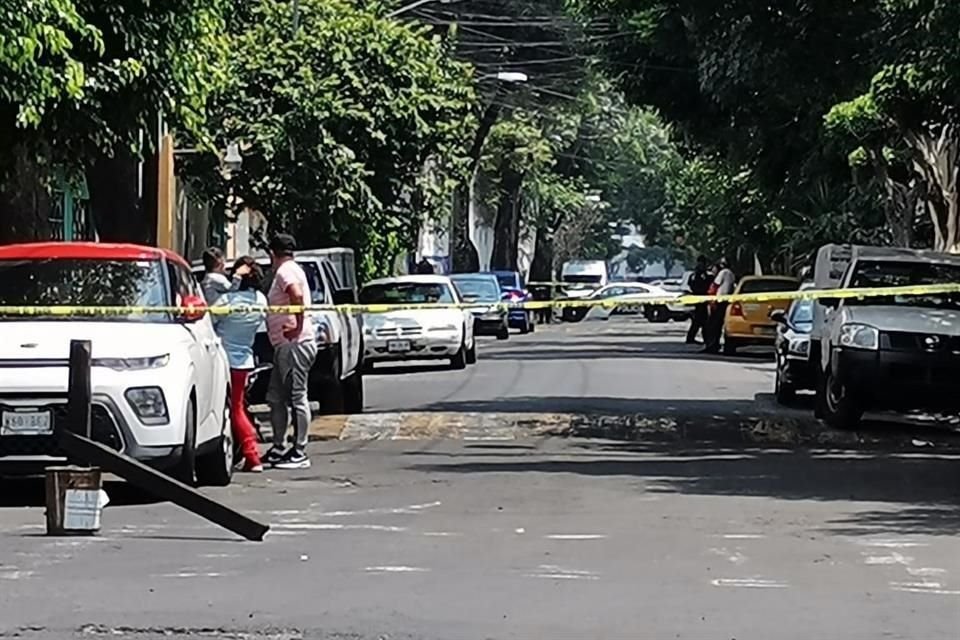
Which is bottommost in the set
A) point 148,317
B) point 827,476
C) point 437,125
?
point 827,476

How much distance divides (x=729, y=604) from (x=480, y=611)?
1192 millimetres

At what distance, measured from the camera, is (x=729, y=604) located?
9.29 meters

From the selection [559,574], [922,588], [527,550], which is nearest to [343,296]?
Result: [527,550]

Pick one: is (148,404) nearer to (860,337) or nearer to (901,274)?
(860,337)

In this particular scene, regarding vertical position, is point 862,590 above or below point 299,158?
below

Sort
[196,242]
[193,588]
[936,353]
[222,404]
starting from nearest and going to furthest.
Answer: [193,588]
[222,404]
[936,353]
[196,242]

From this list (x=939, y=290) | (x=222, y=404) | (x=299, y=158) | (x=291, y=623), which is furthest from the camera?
(x=299, y=158)

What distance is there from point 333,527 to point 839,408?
9.41 m

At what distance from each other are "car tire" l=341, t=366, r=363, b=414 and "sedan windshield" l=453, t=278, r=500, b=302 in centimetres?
2099

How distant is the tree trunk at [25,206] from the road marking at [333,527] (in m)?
8.06

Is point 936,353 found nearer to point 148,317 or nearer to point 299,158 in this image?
point 148,317

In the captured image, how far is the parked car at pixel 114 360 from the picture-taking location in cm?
1289

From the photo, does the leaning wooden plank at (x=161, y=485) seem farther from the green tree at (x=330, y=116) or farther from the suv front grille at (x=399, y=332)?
the green tree at (x=330, y=116)

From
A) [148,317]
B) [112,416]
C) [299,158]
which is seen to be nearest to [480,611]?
[112,416]
